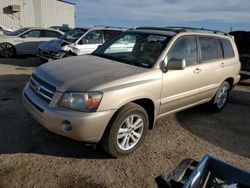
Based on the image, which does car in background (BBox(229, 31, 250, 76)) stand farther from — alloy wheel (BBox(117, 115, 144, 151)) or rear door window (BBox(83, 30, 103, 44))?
alloy wheel (BBox(117, 115, 144, 151))

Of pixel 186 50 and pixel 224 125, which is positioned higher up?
pixel 186 50

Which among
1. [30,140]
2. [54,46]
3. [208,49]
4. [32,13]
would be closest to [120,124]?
[30,140]

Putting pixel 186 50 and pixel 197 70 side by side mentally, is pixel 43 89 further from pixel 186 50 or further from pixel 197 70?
pixel 197 70

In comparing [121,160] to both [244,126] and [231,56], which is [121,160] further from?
[231,56]

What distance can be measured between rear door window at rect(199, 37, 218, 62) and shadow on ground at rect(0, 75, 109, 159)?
2651mm

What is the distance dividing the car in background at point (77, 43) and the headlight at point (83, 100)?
20.7ft

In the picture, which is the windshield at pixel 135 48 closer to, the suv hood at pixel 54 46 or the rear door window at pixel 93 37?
the rear door window at pixel 93 37

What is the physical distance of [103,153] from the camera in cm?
393

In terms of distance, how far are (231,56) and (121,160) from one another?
365cm

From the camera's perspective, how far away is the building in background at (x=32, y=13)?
98.8 ft

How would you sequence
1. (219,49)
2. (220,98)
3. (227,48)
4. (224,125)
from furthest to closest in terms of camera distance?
(220,98), (227,48), (219,49), (224,125)

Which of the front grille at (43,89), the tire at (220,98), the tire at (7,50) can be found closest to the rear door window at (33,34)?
the tire at (7,50)

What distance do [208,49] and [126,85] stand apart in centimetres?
241

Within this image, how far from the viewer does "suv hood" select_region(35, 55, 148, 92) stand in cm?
345
